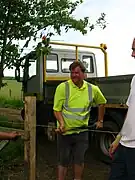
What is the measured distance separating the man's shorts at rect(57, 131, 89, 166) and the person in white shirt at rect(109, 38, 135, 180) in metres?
1.28

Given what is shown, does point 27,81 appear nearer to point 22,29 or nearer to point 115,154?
point 22,29

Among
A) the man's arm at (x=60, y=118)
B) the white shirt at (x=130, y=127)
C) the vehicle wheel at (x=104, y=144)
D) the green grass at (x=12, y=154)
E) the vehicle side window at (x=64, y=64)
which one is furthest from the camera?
the vehicle side window at (x=64, y=64)

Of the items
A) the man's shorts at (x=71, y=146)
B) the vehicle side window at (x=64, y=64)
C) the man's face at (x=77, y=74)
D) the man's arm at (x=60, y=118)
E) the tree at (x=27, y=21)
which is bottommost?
the man's shorts at (x=71, y=146)

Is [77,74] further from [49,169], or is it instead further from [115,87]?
[49,169]

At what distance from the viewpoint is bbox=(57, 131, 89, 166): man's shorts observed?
187 inches

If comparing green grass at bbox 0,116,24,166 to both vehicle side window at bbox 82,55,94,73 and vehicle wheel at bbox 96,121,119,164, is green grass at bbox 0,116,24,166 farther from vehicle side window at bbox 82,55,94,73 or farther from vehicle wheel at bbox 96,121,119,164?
vehicle side window at bbox 82,55,94,73

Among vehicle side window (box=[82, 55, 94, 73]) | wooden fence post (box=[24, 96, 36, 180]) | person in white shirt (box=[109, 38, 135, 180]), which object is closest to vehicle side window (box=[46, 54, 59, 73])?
vehicle side window (box=[82, 55, 94, 73])

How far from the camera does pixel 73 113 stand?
4680 millimetres

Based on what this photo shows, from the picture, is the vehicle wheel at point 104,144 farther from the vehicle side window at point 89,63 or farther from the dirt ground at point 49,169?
Answer: the vehicle side window at point 89,63

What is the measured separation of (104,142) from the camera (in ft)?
24.5

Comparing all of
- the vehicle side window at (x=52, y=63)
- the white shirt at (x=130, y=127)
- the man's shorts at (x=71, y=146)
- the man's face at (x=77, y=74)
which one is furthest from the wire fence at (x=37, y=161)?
the vehicle side window at (x=52, y=63)

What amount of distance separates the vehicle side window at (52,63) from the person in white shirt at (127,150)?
5.54 meters

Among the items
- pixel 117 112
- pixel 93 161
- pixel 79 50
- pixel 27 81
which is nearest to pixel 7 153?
pixel 93 161

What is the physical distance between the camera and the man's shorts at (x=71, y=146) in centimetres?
474
